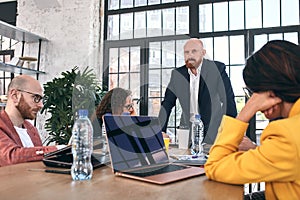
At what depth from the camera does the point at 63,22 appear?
4.39 meters

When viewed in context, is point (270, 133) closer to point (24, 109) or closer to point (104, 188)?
point (104, 188)

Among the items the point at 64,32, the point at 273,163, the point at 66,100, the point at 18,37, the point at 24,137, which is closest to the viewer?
the point at 273,163

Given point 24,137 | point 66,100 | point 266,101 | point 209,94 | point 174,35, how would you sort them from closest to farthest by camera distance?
point 266,101 → point 24,137 → point 209,94 → point 66,100 → point 174,35

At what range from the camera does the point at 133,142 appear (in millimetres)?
1148

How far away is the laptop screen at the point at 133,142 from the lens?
1067 mm

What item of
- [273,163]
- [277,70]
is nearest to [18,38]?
[277,70]

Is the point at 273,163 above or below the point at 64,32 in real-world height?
below

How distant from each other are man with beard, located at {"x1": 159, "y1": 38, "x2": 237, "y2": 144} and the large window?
116 centimetres

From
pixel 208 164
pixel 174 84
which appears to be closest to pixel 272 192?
pixel 208 164

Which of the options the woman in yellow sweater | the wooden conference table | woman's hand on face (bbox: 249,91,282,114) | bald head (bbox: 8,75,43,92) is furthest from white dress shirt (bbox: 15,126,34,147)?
woman's hand on face (bbox: 249,91,282,114)

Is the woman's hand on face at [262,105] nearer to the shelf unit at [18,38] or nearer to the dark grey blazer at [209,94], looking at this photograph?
the dark grey blazer at [209,94]

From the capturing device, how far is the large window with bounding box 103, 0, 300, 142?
3.74m

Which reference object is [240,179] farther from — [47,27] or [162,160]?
[47,27]

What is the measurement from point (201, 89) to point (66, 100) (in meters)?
1.95
